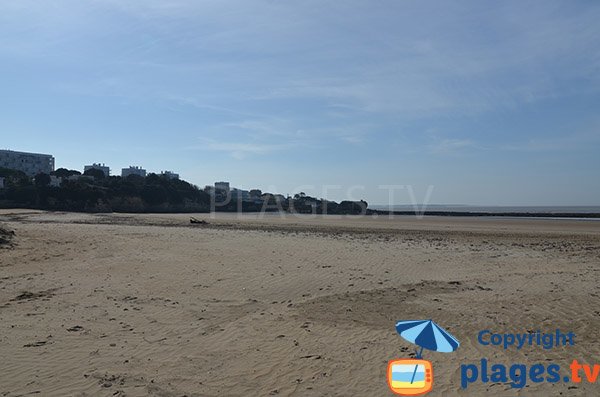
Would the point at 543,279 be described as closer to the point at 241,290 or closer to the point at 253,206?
the point at 241,290

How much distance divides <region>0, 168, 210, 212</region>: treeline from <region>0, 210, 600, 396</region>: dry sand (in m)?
44.9

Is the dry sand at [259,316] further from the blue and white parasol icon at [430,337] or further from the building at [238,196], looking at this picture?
the building at [238,196]

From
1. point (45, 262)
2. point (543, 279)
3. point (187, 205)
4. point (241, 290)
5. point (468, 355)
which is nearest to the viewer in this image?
point (468, 355)

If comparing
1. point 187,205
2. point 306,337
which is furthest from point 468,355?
point 187,205

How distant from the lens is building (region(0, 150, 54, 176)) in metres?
118

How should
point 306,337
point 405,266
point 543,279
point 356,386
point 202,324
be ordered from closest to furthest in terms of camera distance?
point 356,386, point 306,337, point 202,324, point 543,279, point 405,266

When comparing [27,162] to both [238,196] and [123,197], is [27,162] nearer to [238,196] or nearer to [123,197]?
[238,196]

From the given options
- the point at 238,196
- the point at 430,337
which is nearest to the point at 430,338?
the point at 430,337

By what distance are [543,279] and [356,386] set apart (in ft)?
27.8

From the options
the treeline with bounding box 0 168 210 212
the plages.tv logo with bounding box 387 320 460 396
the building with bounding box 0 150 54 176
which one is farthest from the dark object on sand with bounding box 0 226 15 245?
the building with bounding box 0 150 54 176

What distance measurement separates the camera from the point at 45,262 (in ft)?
39.8

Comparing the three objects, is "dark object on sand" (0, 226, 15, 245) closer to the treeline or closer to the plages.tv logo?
the plages.tv logo

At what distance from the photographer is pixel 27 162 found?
123 meters

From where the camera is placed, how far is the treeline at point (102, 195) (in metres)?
54.3
